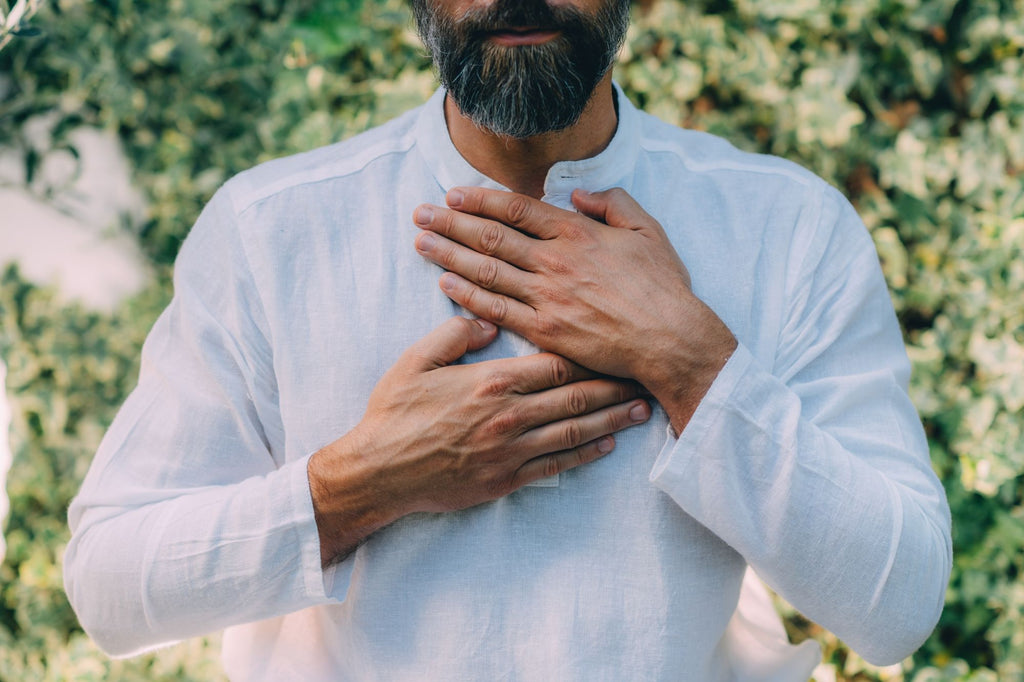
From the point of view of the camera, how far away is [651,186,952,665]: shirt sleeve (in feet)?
4.14

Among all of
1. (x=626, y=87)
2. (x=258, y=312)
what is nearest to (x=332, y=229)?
(x=258, y=312)

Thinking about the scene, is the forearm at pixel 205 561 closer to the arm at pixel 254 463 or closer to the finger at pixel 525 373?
the arm at pixel 254 463

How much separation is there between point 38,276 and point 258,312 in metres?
1.77

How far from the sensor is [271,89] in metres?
2.65

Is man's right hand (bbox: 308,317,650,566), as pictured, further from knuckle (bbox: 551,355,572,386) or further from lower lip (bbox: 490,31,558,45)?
lower lip (bbox: 490,31,558,45)

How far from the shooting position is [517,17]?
131cm

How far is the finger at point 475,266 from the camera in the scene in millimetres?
1327

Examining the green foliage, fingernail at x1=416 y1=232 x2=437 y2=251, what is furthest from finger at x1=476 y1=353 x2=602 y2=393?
the green foliage

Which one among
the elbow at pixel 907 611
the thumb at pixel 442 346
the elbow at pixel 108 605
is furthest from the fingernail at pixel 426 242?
the elbow at pixel 907 611

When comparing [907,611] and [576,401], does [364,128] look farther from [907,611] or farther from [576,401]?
[907,611]

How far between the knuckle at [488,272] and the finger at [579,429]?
230 millimetres

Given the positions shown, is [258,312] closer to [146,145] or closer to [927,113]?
[146,145]

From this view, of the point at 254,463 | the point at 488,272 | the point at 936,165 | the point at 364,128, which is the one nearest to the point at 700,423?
the point at 488,272

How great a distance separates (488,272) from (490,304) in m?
0.05
